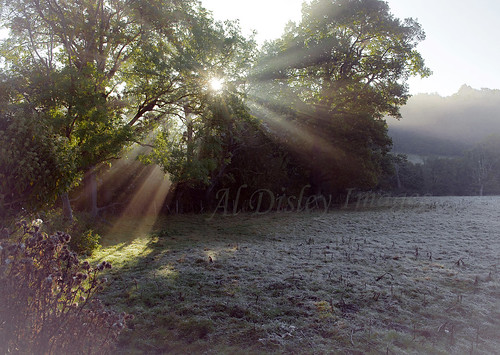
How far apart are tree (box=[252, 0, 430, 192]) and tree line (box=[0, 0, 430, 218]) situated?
0.30 ft

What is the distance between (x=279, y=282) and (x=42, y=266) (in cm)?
390

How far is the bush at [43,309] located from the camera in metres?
2.68

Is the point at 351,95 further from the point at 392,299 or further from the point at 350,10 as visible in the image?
the point at 392,299

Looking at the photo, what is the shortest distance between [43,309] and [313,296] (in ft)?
12.3

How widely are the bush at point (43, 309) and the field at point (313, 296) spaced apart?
2.56 feet

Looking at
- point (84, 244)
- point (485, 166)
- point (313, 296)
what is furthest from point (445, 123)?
point (84, 244)

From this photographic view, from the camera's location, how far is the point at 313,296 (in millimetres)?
5082

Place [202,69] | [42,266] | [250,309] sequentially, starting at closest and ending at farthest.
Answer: [42,266]
[250,309]
[202,69]

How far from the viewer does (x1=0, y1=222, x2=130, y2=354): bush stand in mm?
2679

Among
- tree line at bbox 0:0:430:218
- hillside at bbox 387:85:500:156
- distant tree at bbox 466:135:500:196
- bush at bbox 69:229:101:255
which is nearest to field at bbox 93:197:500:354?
bush at bbox 69:229:101:255

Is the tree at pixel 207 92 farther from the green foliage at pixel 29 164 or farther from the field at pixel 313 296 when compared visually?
the green foliage at pixel 29 164

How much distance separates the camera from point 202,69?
14.0m

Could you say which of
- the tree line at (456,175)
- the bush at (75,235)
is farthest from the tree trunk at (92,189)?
the tree line at (456,175)

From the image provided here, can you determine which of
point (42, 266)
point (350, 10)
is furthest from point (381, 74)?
point (42, 266)
